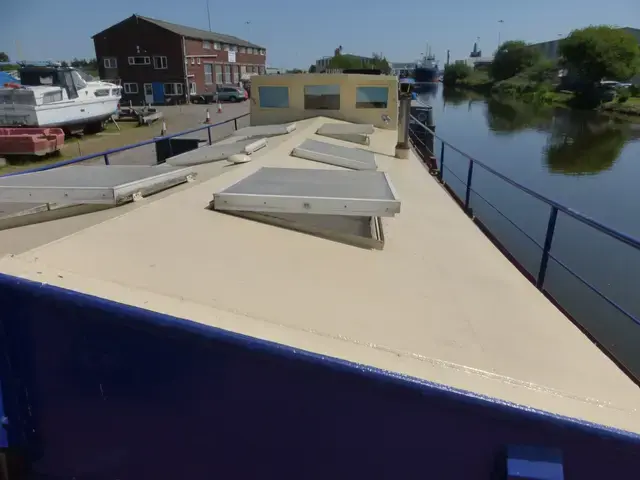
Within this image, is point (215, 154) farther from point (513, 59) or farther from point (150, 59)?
point (513, 59)

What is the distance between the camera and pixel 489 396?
1.63 meters

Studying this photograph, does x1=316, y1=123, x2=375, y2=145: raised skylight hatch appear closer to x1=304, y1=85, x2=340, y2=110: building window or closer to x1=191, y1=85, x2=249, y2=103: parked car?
x1=304, y1=85, x2=340, y2=110: building window

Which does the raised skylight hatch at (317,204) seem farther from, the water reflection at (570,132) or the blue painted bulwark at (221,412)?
the water reflection at (570,132)

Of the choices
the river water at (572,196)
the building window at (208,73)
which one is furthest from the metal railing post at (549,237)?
the building window at (208,73)

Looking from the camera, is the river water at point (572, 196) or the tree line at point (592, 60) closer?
the river water at point (572, 196)

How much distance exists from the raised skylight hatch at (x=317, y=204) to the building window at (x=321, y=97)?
21.6 feet

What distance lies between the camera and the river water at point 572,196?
852cm

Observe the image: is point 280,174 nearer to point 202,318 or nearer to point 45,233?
point 45,233

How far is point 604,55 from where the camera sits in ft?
159

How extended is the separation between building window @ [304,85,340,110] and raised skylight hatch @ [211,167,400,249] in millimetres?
6589

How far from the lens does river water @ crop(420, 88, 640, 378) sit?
335 inches

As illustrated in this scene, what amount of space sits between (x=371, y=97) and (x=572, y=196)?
1047 cm

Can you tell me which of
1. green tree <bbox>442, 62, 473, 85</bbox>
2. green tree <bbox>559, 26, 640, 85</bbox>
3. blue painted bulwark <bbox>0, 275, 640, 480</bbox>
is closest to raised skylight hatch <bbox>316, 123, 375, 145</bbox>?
blue painted bulwark <bbox>0, 275, 640, 480</bbox>

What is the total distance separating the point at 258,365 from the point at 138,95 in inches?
1628
